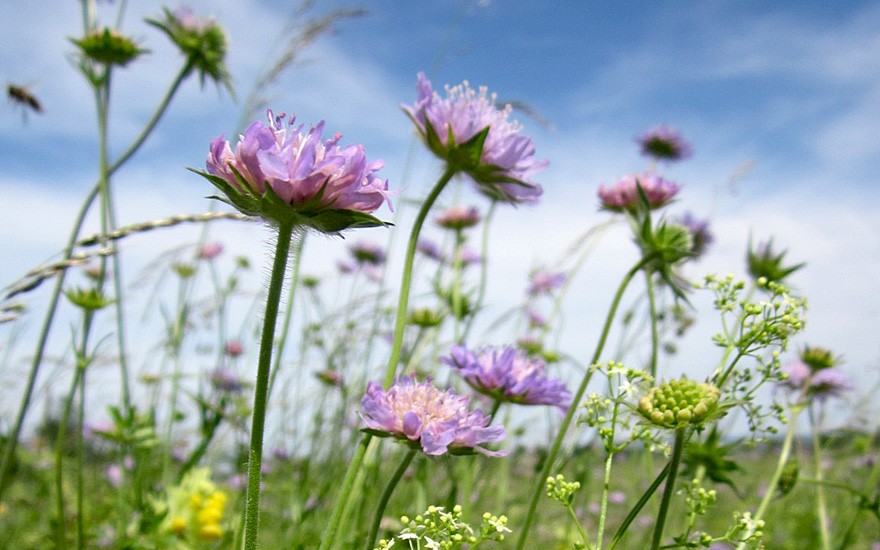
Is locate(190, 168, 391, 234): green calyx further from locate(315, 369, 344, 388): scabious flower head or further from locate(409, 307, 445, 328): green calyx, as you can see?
locate(315, 369, 344, 388): scabious flower head

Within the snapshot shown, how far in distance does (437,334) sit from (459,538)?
7.08ft

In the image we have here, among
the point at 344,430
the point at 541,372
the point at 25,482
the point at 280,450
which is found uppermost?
the point at 541,372

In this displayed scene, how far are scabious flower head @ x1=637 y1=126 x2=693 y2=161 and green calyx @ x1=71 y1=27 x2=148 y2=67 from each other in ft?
13.1

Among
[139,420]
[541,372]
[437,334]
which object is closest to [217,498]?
[139,420]

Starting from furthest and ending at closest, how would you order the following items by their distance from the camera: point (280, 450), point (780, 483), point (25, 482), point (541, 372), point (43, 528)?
1. point (25, 482)
2. point (280, 450)
3. point (43, 528)
4. point (780, 483)
5. point (541, 372)

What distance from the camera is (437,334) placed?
3.13 metres

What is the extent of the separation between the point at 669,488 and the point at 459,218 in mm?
3197

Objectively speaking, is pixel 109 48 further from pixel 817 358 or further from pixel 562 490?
pixel 817 358

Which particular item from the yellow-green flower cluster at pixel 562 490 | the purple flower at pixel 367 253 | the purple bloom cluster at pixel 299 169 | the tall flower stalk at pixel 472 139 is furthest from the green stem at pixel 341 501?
the purple flower at pixel 367 253

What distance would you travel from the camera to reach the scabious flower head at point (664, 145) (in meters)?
5.53

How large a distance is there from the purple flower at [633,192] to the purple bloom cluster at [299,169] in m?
1.63

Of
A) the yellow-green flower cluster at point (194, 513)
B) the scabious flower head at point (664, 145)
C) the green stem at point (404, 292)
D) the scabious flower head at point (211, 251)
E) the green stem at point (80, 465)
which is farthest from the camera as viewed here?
the scabious flower head at point (664, 145)

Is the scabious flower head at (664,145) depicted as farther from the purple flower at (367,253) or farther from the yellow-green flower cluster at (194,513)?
the yellow-green flower cluster at (194,513)

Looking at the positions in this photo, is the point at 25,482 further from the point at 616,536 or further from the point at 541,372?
the point at 616,536
